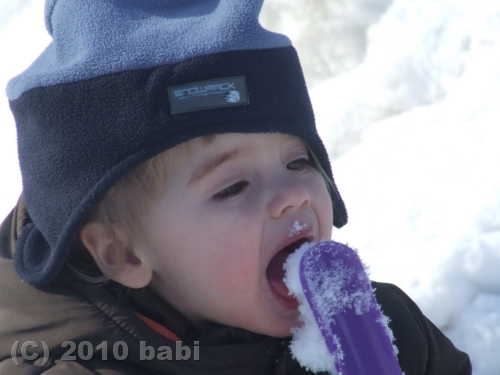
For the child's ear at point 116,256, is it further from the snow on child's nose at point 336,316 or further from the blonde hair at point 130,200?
the snow on child's nose at point 336,316

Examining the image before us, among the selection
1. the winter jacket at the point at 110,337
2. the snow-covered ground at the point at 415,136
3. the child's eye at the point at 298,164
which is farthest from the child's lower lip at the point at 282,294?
the snow-covered ground at the point at 415,136

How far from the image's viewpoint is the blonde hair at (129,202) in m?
1.33

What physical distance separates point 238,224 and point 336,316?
25cm

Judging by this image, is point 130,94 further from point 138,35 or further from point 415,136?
point 415,136

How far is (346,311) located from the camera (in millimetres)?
1316

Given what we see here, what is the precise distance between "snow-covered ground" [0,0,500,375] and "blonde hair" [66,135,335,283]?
2.78ft

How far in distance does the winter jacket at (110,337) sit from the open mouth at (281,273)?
127 mm

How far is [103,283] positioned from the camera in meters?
1.43

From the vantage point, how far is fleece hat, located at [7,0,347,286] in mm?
1272

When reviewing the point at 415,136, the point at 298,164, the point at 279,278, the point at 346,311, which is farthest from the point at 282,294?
the point at 415,136

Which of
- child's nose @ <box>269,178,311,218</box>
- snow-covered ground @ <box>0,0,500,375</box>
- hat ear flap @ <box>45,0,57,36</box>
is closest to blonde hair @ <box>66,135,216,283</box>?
child's nose @ <box>269,178,311,218</box>

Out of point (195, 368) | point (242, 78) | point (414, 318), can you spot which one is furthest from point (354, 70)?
point (195, 368)

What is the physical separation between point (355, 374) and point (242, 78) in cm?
58

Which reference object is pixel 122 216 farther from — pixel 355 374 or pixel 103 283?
pixel 355 374
